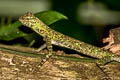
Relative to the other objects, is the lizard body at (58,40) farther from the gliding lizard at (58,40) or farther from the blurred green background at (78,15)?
the blurred green background at (78,15)

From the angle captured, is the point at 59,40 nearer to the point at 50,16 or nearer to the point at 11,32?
the point at 50,16

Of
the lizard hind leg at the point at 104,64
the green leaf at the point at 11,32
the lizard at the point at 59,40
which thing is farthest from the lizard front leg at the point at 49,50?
the lizard hind leg at the point at 104,64

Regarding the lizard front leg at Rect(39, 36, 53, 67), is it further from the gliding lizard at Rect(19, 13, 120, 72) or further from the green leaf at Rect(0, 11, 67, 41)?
the green leaf at Rect(0, 11, 67, 41)

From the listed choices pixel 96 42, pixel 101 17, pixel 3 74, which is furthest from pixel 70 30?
pixel 101 17

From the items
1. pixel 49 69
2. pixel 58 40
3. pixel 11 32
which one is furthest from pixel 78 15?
pixel 49 69

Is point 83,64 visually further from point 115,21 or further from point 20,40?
point 115,21

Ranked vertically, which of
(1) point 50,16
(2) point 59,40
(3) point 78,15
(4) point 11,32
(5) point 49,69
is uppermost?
(1) point 50,16

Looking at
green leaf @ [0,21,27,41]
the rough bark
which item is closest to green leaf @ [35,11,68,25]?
green leaf @ [0,21,27,41]
